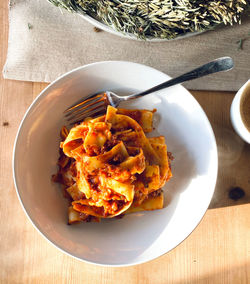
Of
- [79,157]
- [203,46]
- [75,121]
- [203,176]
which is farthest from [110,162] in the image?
[203,46]

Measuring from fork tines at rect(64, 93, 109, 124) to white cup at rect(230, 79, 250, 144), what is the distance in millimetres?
534

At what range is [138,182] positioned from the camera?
1.33m

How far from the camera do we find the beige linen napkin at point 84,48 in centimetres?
157

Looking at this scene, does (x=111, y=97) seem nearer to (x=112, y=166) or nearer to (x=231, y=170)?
(x=112, y=166)

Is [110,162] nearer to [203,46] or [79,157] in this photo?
[79,157]

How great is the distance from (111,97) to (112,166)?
0.99 ft

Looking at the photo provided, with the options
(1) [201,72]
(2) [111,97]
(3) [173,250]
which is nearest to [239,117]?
(1) [201,72]

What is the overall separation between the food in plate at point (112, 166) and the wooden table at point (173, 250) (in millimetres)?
277

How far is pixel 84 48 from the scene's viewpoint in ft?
5.16

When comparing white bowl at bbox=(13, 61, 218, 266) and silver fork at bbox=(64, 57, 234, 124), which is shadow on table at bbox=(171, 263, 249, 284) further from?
silver fork at bbox=(64, 57, 234, 124)

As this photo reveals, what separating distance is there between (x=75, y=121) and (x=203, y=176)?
57cm

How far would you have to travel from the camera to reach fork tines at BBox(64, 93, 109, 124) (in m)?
1.41

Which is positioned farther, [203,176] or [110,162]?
[203,176]

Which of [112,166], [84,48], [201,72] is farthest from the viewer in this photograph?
[84,48]
